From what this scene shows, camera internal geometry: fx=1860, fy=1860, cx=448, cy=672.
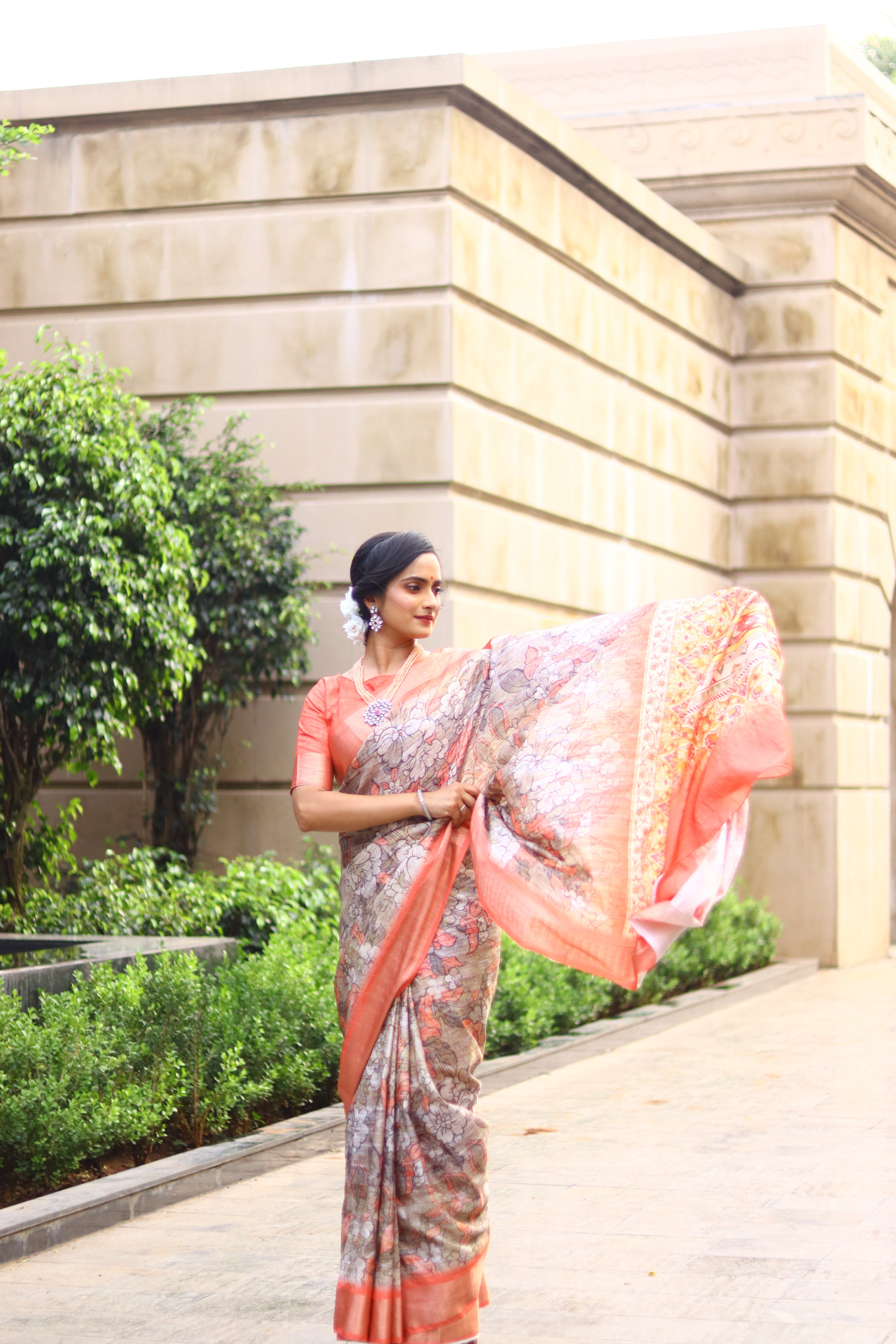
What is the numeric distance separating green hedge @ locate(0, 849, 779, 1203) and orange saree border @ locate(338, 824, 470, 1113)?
207 cm

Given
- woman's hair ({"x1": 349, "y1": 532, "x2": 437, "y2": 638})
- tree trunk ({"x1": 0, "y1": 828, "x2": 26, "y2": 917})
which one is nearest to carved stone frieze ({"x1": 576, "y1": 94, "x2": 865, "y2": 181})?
tree trunk ({"x1": 0, "y1": 828, "x2": 26, "y2": 917})

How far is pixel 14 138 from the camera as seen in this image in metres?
9.70

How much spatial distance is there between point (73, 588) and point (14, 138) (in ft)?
8.46

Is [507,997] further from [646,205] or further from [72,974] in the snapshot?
[646,205]

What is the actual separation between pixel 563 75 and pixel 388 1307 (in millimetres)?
13305

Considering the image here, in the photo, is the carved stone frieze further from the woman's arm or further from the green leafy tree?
the green leafy tree

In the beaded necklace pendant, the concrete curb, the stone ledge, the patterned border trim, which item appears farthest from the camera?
the stone ledge

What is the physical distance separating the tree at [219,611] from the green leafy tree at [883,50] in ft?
91.4

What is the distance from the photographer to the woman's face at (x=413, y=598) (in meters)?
4.71

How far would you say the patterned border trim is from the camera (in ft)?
14.6

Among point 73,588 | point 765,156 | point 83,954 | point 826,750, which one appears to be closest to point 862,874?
point 826,750

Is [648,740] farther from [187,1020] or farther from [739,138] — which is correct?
[739,138]

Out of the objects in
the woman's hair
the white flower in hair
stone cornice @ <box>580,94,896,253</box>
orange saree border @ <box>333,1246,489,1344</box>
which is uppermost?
stone cornice @ <box>580,94,896,253</box>

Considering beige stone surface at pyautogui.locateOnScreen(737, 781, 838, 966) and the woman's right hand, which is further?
beige stone surface at pyautogui.locateOnScreen(737, 781, 838, 966)
